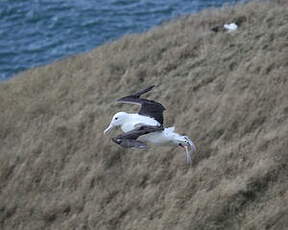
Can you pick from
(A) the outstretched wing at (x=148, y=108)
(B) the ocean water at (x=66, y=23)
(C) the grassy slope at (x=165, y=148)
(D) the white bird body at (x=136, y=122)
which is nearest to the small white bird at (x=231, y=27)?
(C) the grassy slope at (x=165, y=148)

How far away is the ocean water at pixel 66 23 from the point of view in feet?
60.2

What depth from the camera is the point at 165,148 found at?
377 inches

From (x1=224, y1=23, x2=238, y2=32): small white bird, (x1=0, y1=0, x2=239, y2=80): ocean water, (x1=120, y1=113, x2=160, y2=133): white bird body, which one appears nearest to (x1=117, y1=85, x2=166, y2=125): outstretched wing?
(x1=120, y1=113, x2=160, y2=133): white bird body

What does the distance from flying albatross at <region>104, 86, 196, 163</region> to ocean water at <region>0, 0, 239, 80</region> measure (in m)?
11.5

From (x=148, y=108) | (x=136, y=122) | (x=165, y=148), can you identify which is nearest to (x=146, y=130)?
(x=136, y=122)

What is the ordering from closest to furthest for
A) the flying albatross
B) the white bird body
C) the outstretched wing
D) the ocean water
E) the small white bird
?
1. the flying albatross
2. the white bird body
3. the outstretched wing
4. the small white bird
5. the ocean water

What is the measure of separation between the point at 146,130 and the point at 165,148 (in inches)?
154

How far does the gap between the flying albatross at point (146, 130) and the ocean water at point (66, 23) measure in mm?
11458

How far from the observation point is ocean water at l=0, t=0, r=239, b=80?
60.2 feet

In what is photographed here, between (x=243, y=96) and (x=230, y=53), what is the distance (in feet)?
7.30

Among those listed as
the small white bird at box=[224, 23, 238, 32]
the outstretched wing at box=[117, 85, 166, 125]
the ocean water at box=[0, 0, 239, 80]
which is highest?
the outstretched wing at box=[117, 85, 166, 125]

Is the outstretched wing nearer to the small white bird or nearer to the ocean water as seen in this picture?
the small white bird

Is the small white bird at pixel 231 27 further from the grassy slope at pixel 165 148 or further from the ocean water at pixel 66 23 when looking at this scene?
the ocean water at pixel 66 23

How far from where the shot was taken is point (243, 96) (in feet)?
34.7
